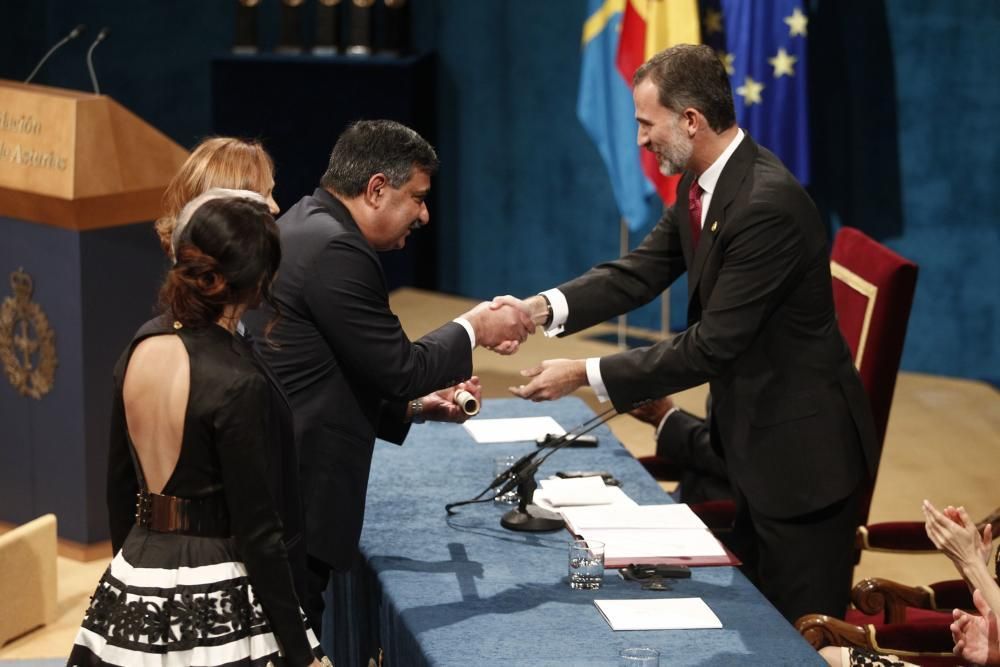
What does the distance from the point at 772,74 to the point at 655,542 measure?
5134 mm

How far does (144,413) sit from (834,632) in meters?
1.67

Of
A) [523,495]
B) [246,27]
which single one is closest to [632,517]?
[523,495]

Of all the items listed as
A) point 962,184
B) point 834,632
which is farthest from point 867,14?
point 834,632

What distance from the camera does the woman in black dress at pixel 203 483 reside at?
2.62m

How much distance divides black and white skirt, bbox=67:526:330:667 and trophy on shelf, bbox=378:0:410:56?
7.10 meters

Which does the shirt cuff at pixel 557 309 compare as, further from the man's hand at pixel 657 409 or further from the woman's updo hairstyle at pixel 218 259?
the woman's updo hairstyle at pixel 218 259

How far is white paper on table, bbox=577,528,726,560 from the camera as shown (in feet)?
11.2

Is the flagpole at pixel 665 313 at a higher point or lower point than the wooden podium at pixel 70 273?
lower

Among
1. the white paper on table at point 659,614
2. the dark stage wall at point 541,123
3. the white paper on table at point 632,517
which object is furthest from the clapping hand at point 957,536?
the dark stage wall at point 541,123

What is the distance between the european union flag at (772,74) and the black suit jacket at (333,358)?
514 centimetres

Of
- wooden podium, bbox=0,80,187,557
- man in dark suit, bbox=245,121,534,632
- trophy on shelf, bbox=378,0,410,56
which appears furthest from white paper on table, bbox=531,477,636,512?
trophy on shelf, bbox=378,0,410,56

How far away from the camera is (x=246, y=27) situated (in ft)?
32.1

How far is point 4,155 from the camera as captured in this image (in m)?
5.42

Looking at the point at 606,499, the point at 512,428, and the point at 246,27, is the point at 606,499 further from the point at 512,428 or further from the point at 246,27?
the point at 246,27
